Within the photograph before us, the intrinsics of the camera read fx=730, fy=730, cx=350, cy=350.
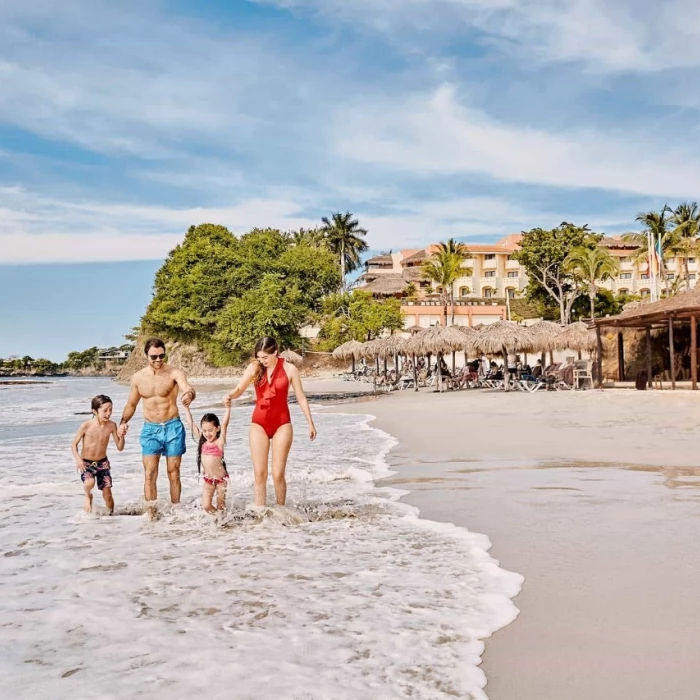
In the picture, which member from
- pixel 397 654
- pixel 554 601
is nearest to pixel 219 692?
pixel 397 654

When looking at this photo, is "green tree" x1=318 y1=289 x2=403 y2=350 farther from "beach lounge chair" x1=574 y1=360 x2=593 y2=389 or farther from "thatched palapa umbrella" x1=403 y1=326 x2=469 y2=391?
"beach lounge chair" x1=574 y1=360 x2=593 y2=389

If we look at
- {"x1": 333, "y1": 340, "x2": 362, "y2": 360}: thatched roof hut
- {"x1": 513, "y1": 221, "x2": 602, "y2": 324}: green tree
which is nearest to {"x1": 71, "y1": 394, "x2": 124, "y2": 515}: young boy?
{"x1": 333, "y1": 340, "x2": 362, "y2": 360}: thatched roof hut

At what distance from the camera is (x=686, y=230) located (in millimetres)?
57438

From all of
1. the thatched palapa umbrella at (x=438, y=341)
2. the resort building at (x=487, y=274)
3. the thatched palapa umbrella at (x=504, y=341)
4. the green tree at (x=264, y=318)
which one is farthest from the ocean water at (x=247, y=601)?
the resort building at (x=487, y=274)

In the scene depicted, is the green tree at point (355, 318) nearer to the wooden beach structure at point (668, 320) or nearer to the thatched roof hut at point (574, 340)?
the thatched roof hut at point (574, 340)

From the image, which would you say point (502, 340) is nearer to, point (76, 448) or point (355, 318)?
point (76, 448)

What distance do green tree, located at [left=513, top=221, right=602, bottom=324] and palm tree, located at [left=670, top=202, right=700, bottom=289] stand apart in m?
5.74

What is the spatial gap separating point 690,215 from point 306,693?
64274mm

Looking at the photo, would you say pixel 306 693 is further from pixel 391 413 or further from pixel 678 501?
pixel 391 413

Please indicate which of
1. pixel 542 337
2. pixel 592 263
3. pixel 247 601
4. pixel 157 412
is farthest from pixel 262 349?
pixel 592 263

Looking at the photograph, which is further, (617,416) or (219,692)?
(617,416)

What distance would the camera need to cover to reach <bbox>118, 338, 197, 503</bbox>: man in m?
5.87

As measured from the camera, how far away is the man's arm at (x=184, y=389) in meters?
5.56

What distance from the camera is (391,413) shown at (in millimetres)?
18141
